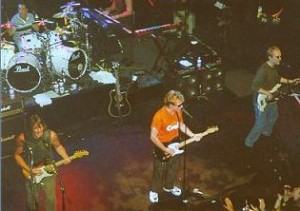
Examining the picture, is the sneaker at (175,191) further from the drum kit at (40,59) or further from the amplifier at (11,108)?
the drum kit at (40,59)

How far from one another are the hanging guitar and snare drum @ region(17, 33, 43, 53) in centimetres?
165

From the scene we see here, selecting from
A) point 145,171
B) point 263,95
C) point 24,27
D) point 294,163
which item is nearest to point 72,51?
point 24,27

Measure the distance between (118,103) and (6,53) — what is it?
2.33 m

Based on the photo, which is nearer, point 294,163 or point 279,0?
point 294,163

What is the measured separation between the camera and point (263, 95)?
796cm

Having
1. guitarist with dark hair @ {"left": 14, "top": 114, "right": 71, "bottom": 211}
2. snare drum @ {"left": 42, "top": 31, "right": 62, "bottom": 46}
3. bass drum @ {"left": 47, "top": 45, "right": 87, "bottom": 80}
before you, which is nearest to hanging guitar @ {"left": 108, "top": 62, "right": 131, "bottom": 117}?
bass drum @ {"left": 47, "top": 45, "right": 87, "bottom": 80}

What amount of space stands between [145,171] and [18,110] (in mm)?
2536

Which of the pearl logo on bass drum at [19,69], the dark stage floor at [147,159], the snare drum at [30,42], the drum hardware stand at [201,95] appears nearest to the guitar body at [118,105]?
the dark stage floor at [147,159]

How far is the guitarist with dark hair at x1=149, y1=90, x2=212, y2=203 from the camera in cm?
678

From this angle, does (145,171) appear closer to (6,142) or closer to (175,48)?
(6,142)

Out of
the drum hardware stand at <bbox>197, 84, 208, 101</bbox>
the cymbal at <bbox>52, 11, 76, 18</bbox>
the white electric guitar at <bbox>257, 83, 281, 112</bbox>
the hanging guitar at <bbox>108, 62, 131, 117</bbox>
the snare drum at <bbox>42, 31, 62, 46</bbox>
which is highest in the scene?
the cymbal at <bbox>52, 11, 76, 18</bbox>

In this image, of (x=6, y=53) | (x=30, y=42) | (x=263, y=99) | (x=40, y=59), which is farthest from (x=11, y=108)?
(x=263, y=99)

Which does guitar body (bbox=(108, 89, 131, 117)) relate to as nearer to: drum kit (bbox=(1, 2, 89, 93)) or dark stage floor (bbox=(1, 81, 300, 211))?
dark stage floor (bbox=(1, 81, 300, 211))

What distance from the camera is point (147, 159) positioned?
A: 8414mm
